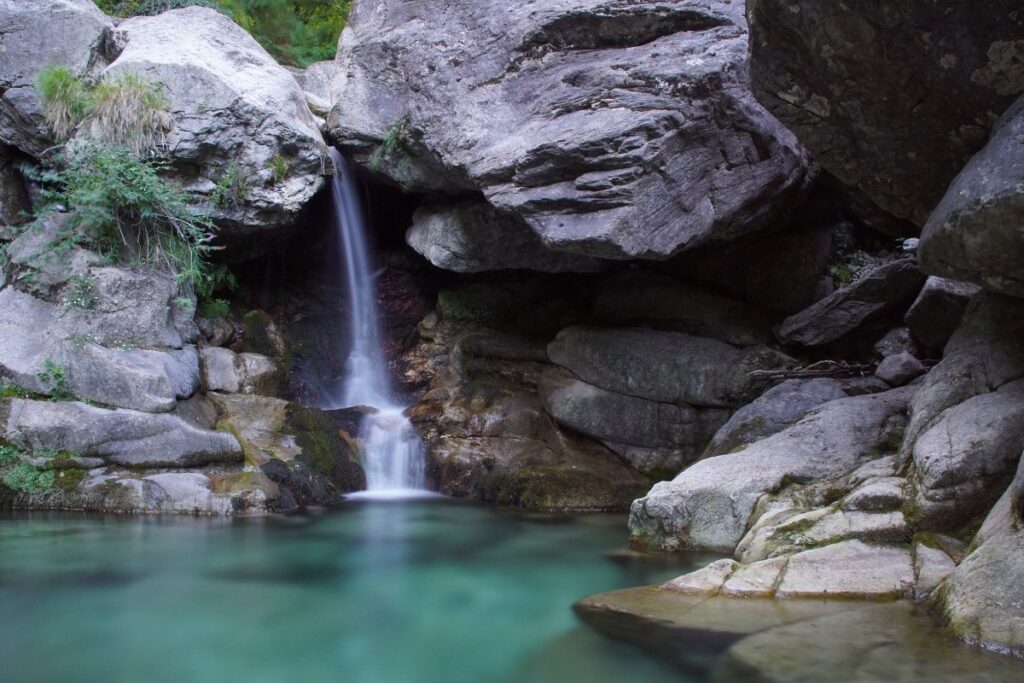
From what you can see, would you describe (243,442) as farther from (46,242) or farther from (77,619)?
(77,619)

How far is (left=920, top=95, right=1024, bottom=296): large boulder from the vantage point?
453 centimetres


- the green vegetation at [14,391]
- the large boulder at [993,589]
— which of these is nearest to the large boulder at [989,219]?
the large boulder at [993,589]

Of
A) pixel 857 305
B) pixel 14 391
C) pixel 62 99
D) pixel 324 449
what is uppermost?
pixel 62 99

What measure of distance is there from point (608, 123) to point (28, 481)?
295 inches

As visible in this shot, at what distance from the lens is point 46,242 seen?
998 cm

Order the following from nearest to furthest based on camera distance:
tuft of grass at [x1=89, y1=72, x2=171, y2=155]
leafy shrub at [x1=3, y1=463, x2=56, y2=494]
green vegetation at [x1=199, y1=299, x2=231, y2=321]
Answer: leafy shrub at [x1=3, y1=463, x2=56, y2=494] → tuft of grass at [x1=89, y1=72, x2=171, y2=155] → green vegetation at [x1=199, y1=299, x2=231, y2=321]

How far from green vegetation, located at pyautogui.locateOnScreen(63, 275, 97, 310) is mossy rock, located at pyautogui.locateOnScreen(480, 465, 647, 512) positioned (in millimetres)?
5456

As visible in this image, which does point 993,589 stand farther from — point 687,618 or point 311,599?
point 311,599

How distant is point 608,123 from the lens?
8.81 metres

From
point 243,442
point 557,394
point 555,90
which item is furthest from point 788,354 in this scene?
point 243,442

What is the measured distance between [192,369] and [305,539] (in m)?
3.49

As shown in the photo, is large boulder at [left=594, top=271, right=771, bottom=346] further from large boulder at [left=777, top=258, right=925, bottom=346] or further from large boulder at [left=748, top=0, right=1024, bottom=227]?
large boulder at [left=748, top=0, right=1024, bottom=227]

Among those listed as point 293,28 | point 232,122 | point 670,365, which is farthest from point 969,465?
point 293,28

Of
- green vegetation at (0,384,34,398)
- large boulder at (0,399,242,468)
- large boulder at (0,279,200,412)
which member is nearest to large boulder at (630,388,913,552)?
large boulder at (0,399,242,468)
